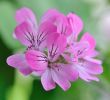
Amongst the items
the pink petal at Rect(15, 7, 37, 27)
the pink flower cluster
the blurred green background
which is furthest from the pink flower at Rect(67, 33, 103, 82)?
the blurred green background

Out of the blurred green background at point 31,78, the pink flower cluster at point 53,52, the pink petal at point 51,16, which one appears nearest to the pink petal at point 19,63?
the pink flower cluster at point 53,52

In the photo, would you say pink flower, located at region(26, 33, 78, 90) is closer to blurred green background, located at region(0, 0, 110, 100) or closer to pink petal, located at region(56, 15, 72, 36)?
pink petal, located at region(56, 15, 72, 36)

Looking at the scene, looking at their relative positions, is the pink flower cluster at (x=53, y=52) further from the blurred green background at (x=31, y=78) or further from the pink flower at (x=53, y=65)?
the blurred green background at (x=31, y=78)

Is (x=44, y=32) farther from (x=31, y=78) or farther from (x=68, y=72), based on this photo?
(x=31, y=78)

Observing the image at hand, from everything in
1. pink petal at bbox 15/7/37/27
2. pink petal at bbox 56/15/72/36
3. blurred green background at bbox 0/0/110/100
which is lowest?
blurred green background at bbox 0/0/110/100

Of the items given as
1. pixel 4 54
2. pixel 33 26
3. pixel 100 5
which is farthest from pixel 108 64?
pixel 33 26

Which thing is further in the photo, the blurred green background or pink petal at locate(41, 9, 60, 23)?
the blurred green background

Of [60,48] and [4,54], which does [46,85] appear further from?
[4,54]
